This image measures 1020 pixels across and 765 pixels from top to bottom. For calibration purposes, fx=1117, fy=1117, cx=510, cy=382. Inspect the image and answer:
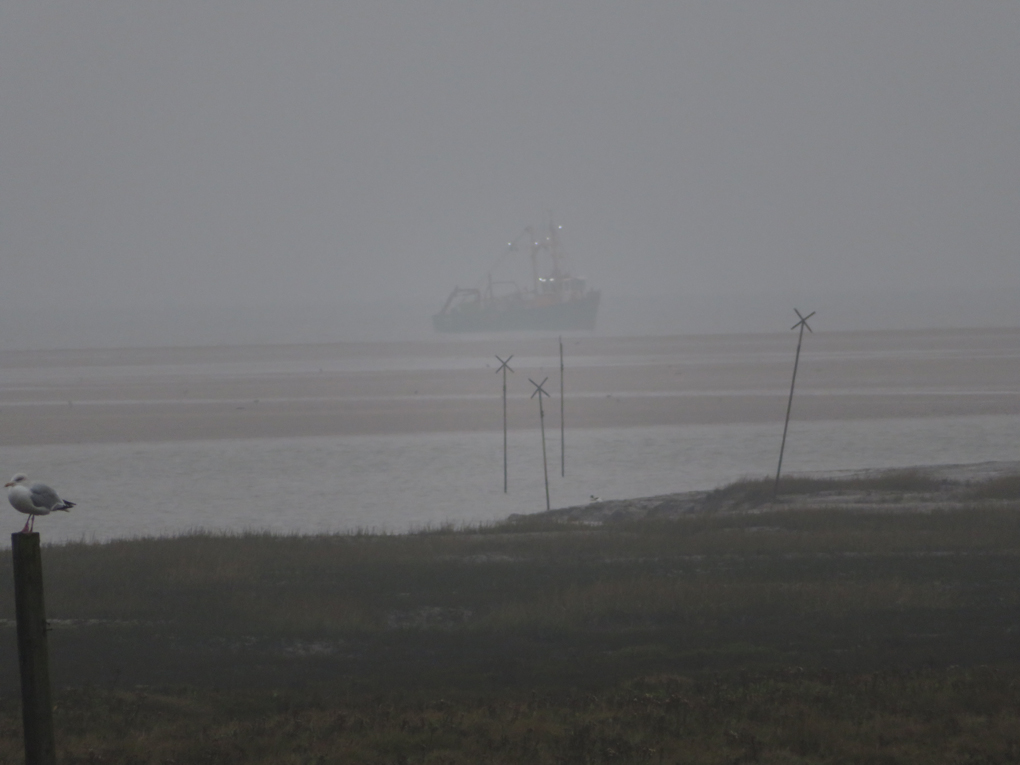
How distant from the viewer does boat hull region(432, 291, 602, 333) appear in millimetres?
150500

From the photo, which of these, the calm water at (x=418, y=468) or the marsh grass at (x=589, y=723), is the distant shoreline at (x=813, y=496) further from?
the marsh grass at (x=589, y=723)

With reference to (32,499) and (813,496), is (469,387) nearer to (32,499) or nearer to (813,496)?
(813,496)

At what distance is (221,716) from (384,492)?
21.1 meters

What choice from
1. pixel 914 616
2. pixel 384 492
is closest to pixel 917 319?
pixel 384 492

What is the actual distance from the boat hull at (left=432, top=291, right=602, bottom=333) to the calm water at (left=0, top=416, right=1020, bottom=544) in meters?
107

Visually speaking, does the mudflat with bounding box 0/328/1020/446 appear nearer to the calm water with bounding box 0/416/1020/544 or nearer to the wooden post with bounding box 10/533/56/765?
the calm water with bounding box 0/416/1020/544

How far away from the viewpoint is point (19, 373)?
267 ft

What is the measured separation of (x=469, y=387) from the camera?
65.4 m

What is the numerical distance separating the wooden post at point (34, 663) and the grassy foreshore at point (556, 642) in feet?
8.86

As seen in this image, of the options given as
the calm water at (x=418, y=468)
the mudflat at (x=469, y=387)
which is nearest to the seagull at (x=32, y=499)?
the calm water at (x=418, y=468)

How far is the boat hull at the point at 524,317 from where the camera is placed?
494 feet

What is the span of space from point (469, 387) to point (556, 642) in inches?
2041

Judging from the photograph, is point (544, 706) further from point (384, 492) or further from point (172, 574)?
point (384, 492)

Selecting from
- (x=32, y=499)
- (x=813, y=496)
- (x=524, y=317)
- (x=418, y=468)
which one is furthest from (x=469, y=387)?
(x=524, y=317)
